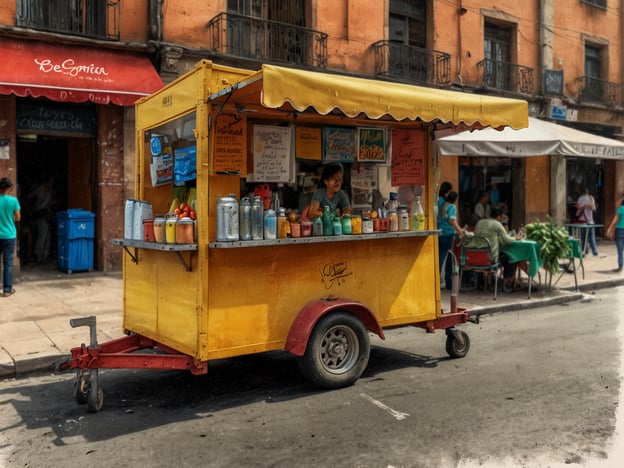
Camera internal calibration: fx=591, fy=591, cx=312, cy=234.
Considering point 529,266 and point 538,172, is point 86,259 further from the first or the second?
point 538,172

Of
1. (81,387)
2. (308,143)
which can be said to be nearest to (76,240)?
(81,387)

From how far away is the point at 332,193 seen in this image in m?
5.67

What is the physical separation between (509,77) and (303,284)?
16.0 metres

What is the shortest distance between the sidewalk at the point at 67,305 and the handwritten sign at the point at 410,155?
3267mm

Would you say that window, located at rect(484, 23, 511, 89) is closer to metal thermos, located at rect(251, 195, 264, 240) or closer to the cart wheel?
metal thermos, located at rect(251, 195, 264, 240)

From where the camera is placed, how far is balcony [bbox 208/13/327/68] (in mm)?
13008

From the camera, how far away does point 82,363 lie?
4391 mm

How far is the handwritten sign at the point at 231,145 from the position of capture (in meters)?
4.73

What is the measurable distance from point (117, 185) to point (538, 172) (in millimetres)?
13229

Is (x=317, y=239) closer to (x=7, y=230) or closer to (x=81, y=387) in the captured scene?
(x=81, y=387)

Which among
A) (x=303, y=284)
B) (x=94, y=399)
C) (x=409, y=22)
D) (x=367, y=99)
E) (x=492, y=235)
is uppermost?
(x=409, y=22)

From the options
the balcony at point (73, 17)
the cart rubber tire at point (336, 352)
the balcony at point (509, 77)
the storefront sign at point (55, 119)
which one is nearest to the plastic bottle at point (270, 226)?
the cart rubber tire at point (336, 352)

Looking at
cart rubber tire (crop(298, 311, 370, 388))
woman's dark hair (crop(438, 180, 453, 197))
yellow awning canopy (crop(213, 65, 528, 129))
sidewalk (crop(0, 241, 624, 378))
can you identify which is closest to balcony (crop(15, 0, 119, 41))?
sidewalk (crop(0, 241, 624, 378))

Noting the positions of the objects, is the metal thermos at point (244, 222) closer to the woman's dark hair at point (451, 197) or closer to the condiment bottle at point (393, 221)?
the condiment bottle at point (393, 221)
